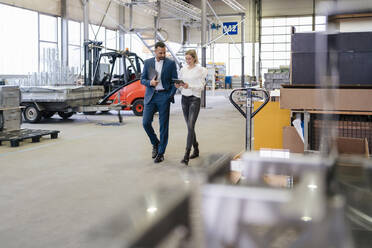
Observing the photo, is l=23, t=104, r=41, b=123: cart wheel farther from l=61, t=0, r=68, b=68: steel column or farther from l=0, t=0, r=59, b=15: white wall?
l=61, t=0, r=68, b=68: steel column

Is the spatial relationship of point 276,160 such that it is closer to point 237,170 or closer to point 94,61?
point 237,170

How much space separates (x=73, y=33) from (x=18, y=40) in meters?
3.09

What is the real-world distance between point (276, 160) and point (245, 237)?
46 centimetres

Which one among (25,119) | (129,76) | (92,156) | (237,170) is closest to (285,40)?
(129,76)

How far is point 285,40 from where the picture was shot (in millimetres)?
31094

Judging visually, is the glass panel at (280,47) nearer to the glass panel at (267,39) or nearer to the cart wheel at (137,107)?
the glass panel at (267,39)

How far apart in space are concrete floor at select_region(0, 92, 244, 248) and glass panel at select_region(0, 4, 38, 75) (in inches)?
269

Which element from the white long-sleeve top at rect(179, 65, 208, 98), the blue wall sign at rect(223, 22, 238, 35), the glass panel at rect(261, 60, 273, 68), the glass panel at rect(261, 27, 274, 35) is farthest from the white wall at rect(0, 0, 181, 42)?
the white long-sleeve top at rect(179, 65, 208, 98)

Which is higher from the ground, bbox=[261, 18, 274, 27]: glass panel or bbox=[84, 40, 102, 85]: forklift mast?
bbox=[261, 18, 274, 27]: glass panel

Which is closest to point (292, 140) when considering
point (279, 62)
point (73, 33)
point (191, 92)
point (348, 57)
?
point (348, 57)

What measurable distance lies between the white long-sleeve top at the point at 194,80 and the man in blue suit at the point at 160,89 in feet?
0.65

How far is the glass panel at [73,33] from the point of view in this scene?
17922 millimetres

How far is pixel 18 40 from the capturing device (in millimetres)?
15539

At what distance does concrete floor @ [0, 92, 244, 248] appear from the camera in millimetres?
3252
